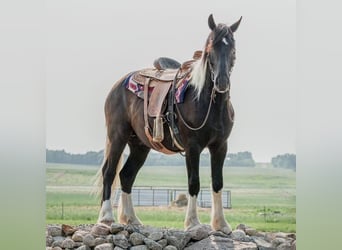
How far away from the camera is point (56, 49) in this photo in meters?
2.27

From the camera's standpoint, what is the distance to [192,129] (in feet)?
7.07

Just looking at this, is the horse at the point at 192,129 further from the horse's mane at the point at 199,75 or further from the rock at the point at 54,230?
the rock at the point at 54,230

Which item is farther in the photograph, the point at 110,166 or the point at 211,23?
the point at 110,166

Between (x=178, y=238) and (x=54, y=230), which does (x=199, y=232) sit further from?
(x=54, y=230)

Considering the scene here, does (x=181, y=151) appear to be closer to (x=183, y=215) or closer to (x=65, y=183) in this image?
(x=183, y=215)

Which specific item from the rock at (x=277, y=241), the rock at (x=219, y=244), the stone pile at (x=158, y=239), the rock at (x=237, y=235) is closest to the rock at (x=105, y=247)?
the stone pile at (x=158, y=239)

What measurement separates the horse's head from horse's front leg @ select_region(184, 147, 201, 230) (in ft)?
0.65

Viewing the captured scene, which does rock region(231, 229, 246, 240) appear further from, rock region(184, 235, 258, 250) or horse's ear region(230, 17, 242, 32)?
horse's ear region(230, 17, 242, 32)

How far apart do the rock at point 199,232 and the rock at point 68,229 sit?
1.13 feet

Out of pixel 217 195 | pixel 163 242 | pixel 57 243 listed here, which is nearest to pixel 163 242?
pixel 163 242

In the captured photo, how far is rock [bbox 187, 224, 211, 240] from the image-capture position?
2.17 m

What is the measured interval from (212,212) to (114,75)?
499mm

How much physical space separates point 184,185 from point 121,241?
0.24 m
